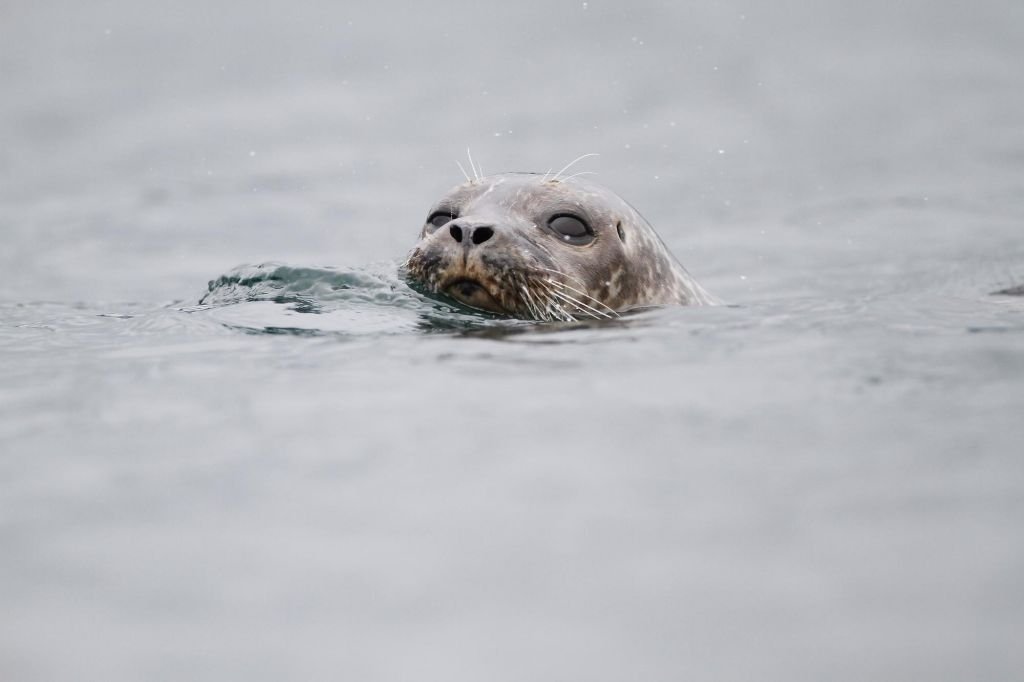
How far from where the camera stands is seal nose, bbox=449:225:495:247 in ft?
20.3

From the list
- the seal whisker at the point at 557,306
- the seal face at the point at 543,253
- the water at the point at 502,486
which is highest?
the seal face at the point at 543,253

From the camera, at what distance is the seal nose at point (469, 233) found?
20.3ft

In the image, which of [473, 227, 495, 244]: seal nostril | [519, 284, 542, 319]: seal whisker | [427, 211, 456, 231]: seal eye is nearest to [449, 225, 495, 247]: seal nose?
[473, 227, 495, 244]: seal nostril

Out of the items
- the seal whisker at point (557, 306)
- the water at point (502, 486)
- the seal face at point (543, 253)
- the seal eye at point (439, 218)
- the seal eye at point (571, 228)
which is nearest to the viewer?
the water at point (502, 486)

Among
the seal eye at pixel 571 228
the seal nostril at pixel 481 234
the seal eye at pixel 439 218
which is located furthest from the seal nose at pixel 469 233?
the seal eye at pixel 439 218

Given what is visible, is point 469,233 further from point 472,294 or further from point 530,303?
point 530,303

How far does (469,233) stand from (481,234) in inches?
2.9

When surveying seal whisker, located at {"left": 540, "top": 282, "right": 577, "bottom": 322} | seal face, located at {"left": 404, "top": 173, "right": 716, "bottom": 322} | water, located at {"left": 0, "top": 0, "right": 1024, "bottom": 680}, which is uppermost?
seal face, located at {"left": 404, "top": 173, "right": 716, "bottom": 322}

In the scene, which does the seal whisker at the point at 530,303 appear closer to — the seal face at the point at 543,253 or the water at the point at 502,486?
the seal face at the point at 543,253

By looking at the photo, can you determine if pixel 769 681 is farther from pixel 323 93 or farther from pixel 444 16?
pixel 444 16

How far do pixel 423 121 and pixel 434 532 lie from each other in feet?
55.5

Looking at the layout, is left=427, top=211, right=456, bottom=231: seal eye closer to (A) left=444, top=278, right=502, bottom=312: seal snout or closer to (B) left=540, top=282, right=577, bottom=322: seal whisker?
(A) left=444, top=278, right=502, bottom=312: seal snout

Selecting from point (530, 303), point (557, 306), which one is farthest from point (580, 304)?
point (530, 303)

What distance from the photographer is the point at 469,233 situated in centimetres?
620
